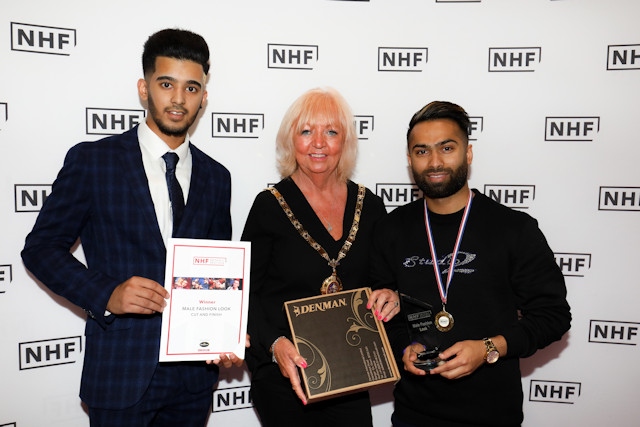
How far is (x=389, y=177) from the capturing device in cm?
336

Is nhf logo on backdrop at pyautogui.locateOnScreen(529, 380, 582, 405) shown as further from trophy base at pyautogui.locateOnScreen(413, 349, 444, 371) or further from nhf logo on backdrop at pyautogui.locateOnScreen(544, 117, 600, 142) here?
trophy base at pyautogui.locateOnScreen(413, 349, 444, 371)

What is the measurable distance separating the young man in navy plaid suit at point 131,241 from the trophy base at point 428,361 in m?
0.78

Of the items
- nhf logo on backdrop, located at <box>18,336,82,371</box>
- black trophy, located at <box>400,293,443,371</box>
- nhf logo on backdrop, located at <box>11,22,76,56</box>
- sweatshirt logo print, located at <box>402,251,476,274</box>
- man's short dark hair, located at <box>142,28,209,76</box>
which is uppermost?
nhf logo on backdrop, located at <box>11,22,76,56</box>

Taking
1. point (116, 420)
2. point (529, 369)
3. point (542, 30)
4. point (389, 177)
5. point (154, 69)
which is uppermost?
point (542, 30)

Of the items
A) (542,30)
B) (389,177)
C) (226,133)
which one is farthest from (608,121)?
(226,133)

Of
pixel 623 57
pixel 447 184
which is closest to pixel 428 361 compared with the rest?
pixel 447 184

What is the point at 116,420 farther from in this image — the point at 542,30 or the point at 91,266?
the point at 542,30

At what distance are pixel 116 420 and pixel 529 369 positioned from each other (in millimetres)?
2640

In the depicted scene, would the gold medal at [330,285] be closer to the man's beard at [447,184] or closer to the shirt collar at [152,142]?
the man's beard at [447,184]

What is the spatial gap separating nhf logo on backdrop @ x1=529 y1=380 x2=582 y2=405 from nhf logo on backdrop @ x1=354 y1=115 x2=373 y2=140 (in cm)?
203

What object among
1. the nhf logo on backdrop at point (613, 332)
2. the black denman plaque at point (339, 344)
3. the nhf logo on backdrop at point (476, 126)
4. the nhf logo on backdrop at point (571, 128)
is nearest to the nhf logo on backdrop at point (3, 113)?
the black denman plaque at point (339, 344)

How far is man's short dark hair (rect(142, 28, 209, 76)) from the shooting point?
7.39 feet

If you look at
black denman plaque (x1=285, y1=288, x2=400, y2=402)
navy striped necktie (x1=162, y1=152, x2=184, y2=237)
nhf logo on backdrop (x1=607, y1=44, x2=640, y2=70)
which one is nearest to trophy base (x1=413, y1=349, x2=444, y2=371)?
black denman plaque (x1=285, y1=288, x2=400, y2=402)

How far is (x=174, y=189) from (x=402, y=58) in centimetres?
183
